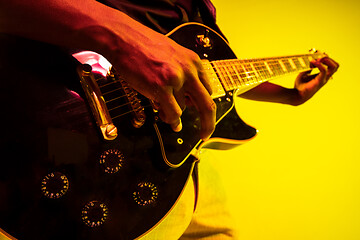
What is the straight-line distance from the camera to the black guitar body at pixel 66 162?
1.34 feet

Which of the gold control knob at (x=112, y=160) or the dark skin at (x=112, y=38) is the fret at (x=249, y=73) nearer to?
the dark skin at (x=112, y=38)

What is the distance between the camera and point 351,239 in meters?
1.49

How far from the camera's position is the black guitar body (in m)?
0.41

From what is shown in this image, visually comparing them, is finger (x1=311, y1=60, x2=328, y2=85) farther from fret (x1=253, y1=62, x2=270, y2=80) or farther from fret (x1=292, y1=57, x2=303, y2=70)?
fret (x1=253, y1=62, x2=270, y2=80)

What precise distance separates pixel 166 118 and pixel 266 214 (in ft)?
3.83

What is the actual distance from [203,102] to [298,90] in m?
1.07

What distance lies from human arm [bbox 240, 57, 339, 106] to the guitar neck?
0.16 meters

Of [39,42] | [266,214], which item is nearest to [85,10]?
[39,42]

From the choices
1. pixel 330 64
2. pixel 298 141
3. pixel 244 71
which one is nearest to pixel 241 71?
pixel 244 71

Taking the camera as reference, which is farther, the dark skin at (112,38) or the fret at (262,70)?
the fret at (262,70)

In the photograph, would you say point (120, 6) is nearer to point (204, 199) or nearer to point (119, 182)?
point (119, 182)

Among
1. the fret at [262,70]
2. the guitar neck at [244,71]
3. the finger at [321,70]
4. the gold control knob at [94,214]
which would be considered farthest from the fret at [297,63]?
the gold control knob at [94,214]

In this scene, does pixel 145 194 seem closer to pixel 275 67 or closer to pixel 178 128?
pixel 178 128

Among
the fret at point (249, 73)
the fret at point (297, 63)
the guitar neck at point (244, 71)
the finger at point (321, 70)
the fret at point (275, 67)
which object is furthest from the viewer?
the finger at point (321, 70)
